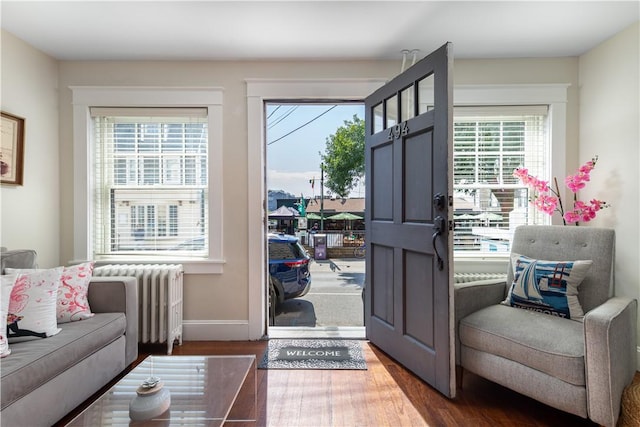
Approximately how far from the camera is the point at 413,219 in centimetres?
220

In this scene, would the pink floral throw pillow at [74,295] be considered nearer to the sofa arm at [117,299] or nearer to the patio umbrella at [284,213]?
the sofa arm at [117,299]

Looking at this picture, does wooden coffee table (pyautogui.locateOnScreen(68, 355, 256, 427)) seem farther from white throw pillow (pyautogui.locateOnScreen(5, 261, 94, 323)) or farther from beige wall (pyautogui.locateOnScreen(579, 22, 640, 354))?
beige wall (pyautogui.locateOnScreen(579, 22, 640, 354))

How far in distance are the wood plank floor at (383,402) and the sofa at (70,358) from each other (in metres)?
0.25

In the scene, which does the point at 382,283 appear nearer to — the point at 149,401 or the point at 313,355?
the point at 313,355

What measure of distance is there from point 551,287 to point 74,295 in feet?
9.78

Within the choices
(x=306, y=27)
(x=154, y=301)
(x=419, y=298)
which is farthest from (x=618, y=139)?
(x=154, y=301)

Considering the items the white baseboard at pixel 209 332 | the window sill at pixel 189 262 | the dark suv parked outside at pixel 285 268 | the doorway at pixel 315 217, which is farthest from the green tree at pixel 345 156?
the white baseboard at pixel 209 332

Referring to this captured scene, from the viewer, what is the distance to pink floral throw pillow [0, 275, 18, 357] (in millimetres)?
1508

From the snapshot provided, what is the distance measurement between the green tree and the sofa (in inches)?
100

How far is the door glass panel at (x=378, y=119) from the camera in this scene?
258 centimetres

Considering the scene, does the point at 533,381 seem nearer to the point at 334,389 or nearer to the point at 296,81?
the point at 334,389

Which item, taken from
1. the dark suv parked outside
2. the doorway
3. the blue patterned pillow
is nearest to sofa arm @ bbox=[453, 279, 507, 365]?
the blue patterned pillow

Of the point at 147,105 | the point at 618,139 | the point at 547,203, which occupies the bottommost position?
the point at 547,203

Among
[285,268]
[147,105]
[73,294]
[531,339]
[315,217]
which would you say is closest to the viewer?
[531,339]
